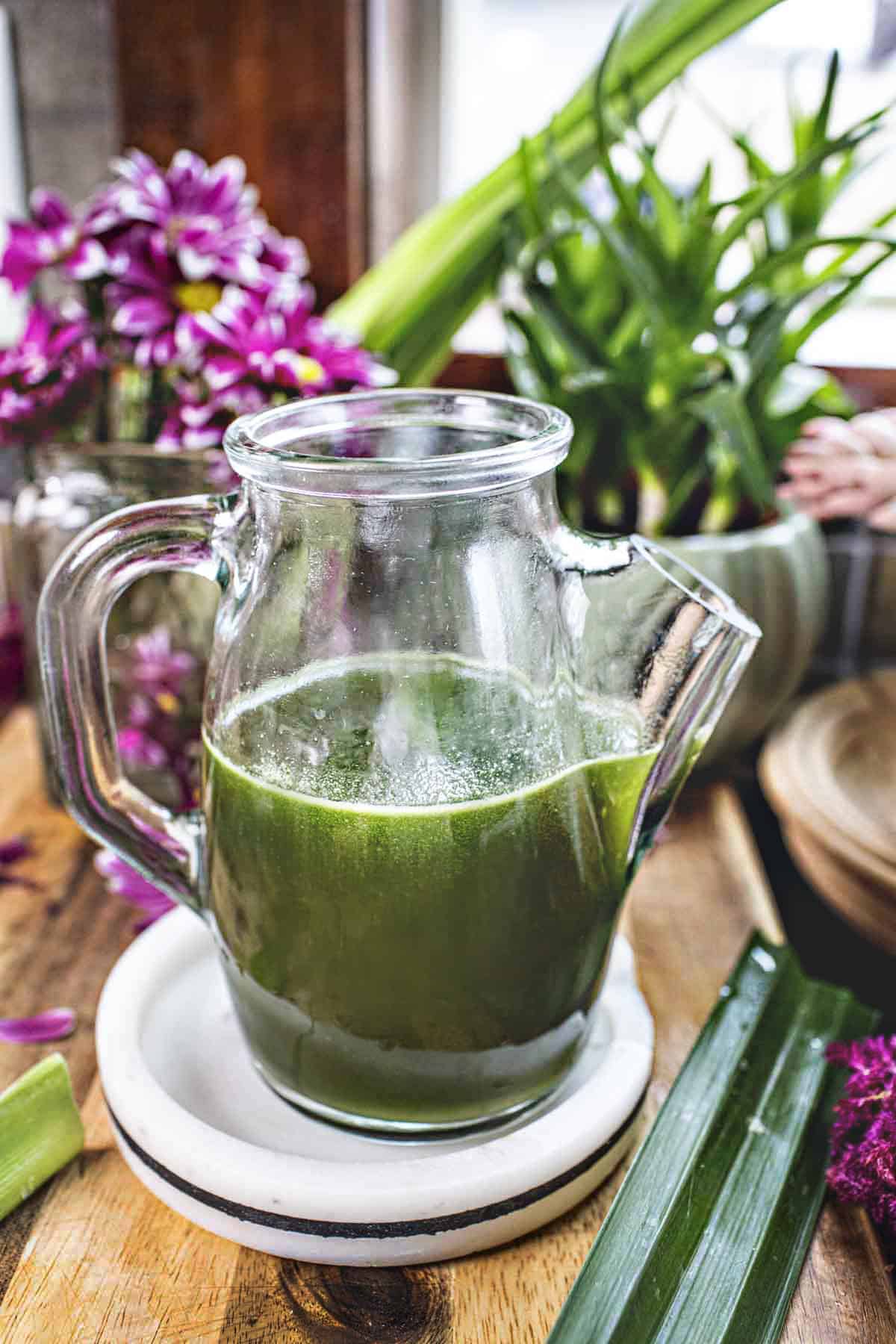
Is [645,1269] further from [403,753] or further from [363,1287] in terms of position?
[403,753]

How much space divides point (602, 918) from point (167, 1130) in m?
0.18

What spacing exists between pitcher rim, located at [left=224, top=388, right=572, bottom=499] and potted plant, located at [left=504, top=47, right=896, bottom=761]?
228mm

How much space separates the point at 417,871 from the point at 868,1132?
21 centimetres

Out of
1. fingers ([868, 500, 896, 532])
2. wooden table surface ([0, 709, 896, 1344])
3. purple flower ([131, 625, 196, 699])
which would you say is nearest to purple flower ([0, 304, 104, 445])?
purple flower ([131, 625, 196, 699])

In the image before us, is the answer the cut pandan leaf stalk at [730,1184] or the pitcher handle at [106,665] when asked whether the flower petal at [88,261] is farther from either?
the cut pandan leaf stalk at [730,1184]

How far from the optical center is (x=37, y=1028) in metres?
0.57

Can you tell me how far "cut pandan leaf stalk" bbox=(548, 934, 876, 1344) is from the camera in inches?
16.5

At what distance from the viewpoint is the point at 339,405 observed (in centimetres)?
50

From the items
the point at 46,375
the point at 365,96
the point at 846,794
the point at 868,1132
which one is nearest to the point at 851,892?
the point at 846,794

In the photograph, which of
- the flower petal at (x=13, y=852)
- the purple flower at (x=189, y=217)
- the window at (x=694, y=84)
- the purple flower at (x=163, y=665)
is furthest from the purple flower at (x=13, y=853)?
the window at (x=694, y=84)

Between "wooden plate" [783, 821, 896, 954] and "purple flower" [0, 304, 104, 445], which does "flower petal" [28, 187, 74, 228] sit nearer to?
"purple flower" [0, 304, 104, 445]

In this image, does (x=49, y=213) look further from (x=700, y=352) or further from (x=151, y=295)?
(x=700, y=352)

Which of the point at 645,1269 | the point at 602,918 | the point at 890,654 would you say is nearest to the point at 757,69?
the point at 890,654

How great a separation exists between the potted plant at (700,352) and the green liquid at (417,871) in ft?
1.05
